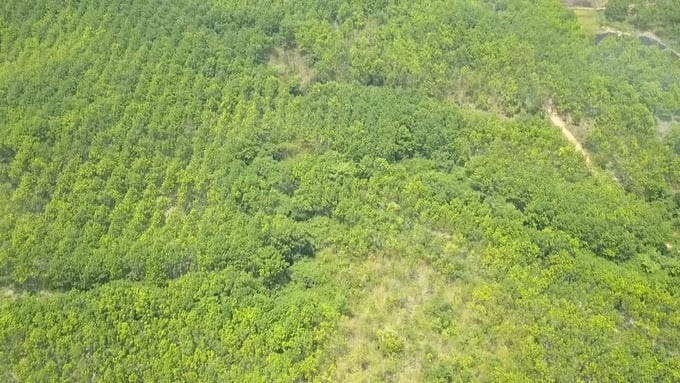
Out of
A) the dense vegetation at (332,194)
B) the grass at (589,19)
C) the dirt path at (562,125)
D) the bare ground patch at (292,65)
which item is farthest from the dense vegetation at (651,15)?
the bare ground patch at (292,65)

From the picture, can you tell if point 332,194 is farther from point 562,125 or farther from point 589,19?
point 589,19

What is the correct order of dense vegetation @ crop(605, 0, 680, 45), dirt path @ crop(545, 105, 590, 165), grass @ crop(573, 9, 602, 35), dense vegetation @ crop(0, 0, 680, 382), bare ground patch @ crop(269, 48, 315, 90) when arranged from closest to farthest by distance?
dense vegetation @ crop(0, 0, 680, 382)
dirt path @ crop(545, 105, 590, 165)
bare ground patch @ crop(269, 48, 315, 90)
dense vegetation @ crop(605, 0, 680, 45)
grass @ crop(573, 9, 602, 35)

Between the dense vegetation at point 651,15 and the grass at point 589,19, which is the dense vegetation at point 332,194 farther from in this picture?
the grass at point 589,19

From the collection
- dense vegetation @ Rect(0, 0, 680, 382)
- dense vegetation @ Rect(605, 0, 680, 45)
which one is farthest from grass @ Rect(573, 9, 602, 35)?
dense vegetation @ Rect(0, 0, 680, 382)

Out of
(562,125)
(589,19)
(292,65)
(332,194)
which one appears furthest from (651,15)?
(332,194)

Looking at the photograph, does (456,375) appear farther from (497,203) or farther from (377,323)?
(497,203)

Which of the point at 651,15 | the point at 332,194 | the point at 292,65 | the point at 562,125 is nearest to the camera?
the point at 332,194

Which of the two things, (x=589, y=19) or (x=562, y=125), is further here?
(x=589, y=19)

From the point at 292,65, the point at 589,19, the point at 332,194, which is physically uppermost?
the point at 589,19

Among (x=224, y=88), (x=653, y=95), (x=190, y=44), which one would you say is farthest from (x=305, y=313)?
(x=653, y=95)

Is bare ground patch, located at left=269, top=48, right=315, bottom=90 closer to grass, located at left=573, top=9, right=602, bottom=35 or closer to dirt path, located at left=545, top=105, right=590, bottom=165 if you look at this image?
dirt path, located at left=545, top=105, right=590, bottom=165
